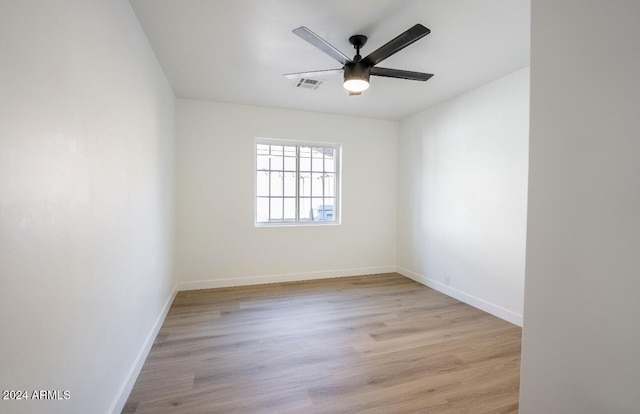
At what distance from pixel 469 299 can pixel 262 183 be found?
3335mm

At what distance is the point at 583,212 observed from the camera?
1007 mm

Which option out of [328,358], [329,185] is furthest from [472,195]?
[328,358]

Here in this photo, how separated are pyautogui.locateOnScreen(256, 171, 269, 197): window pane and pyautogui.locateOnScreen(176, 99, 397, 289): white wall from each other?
17 centimetres

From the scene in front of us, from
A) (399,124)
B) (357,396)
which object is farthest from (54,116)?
(399,124)

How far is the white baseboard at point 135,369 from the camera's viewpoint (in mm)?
1589

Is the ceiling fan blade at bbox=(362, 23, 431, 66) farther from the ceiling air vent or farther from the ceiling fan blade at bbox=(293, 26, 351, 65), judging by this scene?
the ceiling air vent

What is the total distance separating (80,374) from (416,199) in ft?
13.8

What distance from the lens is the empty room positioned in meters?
0.92

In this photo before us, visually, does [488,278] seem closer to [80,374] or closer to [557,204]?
[557,204]

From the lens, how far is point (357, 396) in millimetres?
1770

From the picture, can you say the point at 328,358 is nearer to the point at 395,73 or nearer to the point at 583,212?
the point at 583,212

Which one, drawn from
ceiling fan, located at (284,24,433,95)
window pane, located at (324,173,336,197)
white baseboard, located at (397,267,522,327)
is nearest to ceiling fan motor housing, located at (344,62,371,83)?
ceiling fan, located at (284,24,433,95)

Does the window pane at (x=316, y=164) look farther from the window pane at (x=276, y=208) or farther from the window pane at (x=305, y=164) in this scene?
the window pane at (x=276, y=208)

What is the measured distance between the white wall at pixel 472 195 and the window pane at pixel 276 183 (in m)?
2.16
